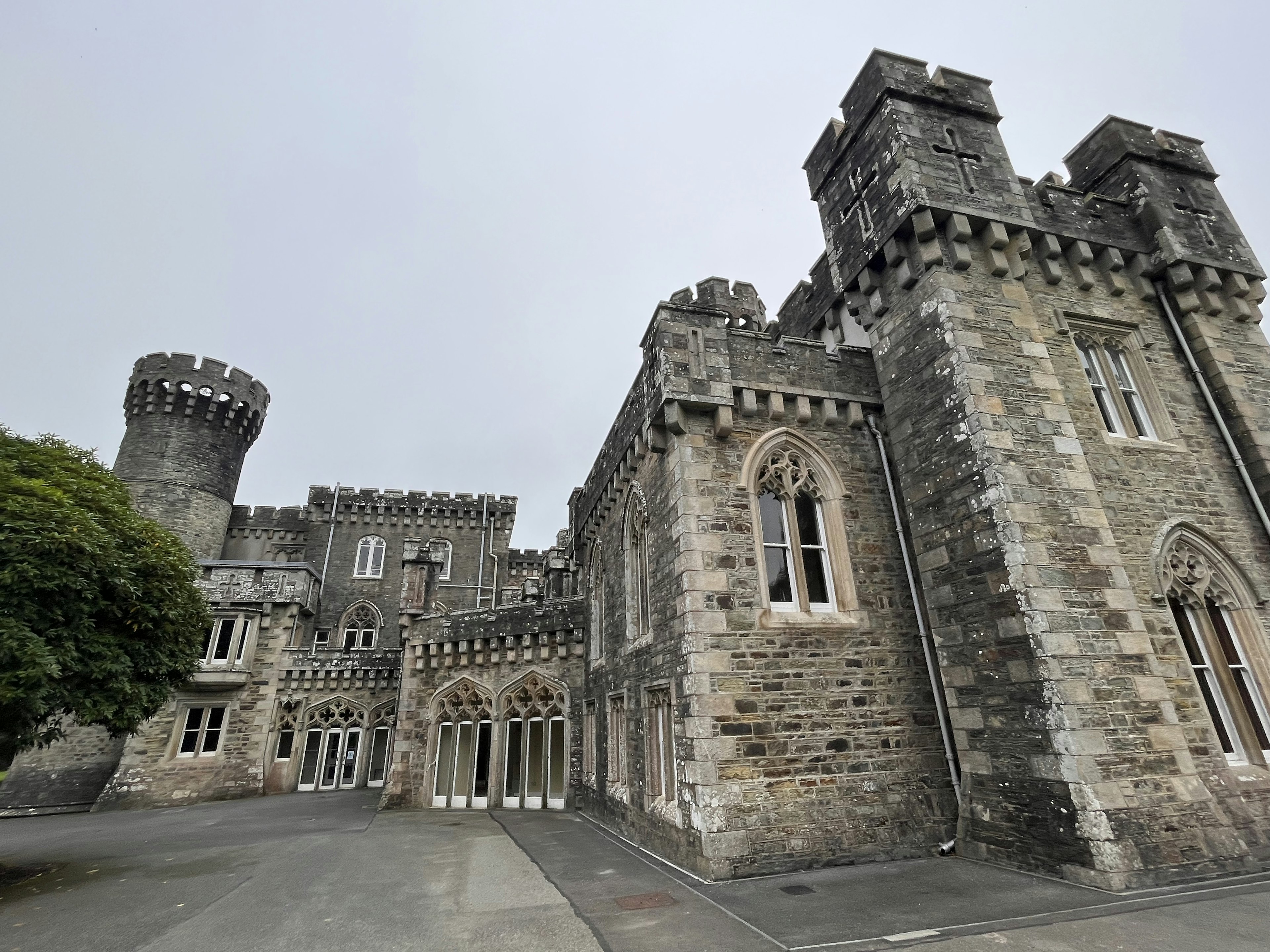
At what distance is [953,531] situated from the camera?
27.3ft

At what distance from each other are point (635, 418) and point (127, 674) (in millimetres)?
8760

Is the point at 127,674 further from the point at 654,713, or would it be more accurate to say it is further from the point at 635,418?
the point at 635,418

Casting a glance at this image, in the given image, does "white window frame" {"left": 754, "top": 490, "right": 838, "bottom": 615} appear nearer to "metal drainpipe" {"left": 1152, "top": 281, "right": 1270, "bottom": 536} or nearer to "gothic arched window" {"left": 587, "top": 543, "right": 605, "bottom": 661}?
"gothic arched window" {"left": 587, "top": 543, "right": 605, "bottom": 661}

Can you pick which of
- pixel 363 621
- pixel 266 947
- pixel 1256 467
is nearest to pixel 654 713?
pixel 266 947

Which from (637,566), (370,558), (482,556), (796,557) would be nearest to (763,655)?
(796,557)

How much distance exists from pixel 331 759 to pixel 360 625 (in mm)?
8029

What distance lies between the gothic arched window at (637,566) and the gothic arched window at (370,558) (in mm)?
21619

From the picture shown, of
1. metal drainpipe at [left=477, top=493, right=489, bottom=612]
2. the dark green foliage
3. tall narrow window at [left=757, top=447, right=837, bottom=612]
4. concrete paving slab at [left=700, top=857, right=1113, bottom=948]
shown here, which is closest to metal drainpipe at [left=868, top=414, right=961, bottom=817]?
concrete paving slab at [left=700, top=857, right=1113, bottom=948]

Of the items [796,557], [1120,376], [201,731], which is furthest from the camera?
[201,731]

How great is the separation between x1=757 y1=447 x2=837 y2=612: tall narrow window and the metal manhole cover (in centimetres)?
386

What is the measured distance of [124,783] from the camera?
17.7 metres

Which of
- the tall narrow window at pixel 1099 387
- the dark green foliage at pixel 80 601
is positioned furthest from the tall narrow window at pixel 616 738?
the tall narrow window at pixel 1099 387

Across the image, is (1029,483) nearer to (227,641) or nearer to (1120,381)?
(1120,381)

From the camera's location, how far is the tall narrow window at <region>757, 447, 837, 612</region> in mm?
8992
